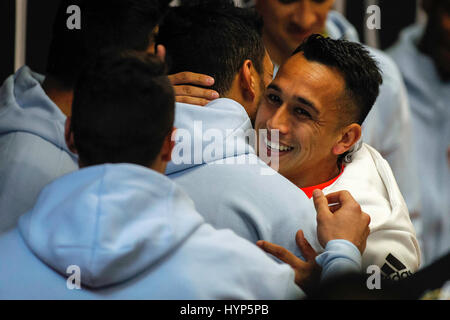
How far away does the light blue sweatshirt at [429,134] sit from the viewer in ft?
8.50

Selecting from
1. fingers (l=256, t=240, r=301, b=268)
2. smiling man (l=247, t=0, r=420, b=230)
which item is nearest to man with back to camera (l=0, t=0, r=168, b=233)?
fingers (l=256, t=240, r=301, b=268)

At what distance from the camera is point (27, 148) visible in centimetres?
126

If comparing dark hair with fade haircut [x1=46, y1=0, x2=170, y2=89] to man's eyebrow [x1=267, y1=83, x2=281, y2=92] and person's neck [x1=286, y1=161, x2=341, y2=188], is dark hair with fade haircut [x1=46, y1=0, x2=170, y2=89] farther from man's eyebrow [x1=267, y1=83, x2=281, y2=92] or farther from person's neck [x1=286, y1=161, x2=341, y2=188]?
person's neck [x1=286, y1=161, x2=341, y2=188]

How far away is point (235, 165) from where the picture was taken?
121 centimetres

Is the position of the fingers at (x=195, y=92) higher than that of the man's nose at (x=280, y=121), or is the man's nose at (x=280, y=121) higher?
the fingers at (x=195, y=92)

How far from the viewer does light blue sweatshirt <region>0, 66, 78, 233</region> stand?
1.23 metres

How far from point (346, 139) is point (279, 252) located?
0.50 meters

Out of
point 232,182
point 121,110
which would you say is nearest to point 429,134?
point 232,182

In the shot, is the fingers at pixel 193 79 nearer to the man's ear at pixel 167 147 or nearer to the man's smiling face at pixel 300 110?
the man's smiling face at pixel 300 110

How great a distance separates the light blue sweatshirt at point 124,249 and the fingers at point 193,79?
17.9 inches

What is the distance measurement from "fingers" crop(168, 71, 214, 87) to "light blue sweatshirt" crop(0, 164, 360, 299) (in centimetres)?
46

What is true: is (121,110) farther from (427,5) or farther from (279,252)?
(427,5)

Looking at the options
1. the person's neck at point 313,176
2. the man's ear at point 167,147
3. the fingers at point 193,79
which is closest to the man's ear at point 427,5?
the person's neck at point 313,176

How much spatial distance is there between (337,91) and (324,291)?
627mm
